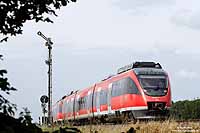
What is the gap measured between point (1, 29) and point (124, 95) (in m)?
24.3

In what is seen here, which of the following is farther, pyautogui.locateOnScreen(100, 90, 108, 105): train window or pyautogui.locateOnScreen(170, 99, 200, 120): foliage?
pyautogui.locateOnScreen(170, 99, 200, 120): foliage

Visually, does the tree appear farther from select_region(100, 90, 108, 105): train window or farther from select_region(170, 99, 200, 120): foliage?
select_region(170, 99, 200, 120): foliage

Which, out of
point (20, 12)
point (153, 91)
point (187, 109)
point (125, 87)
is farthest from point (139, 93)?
point (20, 12)

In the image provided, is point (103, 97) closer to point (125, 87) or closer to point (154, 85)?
point (125, 87)

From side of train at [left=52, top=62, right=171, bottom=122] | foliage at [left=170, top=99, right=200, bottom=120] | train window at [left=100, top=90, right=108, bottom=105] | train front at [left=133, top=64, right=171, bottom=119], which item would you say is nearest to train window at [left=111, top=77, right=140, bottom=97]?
side of train at [left=52, top=62, right=171, bottom=122]

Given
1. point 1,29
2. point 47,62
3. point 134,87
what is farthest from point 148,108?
point 1,29

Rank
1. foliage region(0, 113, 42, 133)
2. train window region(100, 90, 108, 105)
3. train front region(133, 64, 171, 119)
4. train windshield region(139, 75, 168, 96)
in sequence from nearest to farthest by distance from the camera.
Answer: foliage region(0, 113, 42, 133) < train front region(133, 64, 171, 119) < train windshield region(139, 75, 168, 96) < train window region(100, 90, 108, 105)

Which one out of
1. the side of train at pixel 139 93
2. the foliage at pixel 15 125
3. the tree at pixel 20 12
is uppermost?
the side of train at pixel 139 93

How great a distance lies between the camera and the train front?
2767 centimetres

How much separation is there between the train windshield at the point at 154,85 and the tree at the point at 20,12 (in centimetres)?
2322

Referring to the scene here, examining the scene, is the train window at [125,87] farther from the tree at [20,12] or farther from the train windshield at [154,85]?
the tree at [20,12]

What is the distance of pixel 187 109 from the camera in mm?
40406

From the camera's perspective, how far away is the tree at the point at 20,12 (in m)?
4.37

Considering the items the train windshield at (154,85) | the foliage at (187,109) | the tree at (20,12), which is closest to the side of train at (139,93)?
the train windshield at (154,85)
